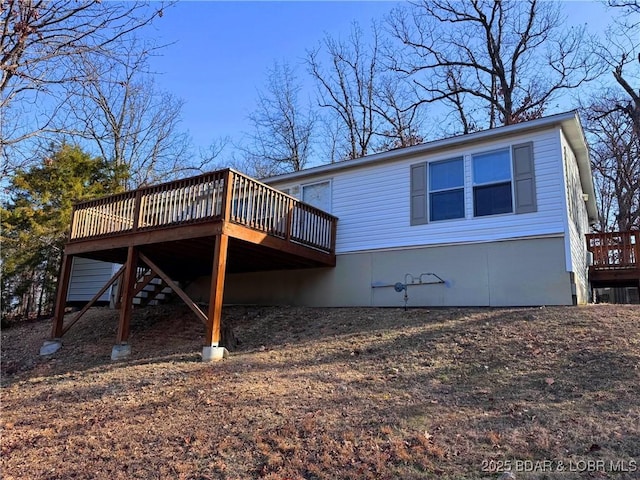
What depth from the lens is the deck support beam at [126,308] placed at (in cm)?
880

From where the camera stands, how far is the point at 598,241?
12656 mm

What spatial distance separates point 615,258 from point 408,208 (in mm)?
6281

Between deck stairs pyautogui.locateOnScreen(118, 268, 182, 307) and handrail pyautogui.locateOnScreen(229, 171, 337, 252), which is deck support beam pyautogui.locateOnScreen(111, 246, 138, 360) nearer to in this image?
handrail pyautogui.locateOnScreen(229, 171, 337, 252)

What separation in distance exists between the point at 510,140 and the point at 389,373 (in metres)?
5.88

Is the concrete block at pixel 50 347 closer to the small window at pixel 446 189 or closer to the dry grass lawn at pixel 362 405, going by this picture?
the dry grass lawn at pixel 362 405

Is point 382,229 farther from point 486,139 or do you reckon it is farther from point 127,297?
point 127,297

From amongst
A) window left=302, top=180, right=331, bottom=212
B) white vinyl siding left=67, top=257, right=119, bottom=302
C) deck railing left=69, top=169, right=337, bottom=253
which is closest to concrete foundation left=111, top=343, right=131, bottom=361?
Result: deck railing left=69, top=169, right=337, bottom=253

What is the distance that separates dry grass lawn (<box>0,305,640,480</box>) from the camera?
378 centimetres

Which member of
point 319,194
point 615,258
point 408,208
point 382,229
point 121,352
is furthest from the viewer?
point 615,258

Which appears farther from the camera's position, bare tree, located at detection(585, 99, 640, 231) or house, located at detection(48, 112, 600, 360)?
bare tree, located at detection(585, 99, 640, 231)

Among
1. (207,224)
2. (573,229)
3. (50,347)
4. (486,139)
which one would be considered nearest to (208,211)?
(207,224)

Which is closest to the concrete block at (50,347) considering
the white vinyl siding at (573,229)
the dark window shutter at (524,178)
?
the dark window shutter at (524,178)

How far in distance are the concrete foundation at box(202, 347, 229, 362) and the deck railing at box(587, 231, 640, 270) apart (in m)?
10.0

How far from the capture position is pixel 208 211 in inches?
340
